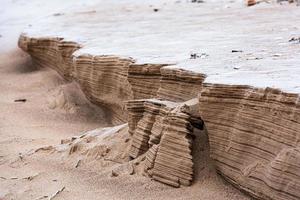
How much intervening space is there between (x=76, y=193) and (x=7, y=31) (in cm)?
636

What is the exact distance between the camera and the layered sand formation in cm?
253

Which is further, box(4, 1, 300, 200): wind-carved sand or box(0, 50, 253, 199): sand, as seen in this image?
box(0, 50, 253, 199): sand

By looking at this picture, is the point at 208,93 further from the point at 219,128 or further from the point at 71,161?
the point at 71,161

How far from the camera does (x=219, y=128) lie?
Result: 2.92 metres

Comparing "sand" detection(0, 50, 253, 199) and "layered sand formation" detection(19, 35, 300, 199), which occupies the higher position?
"layered sand formation" detection(19, 35, 300, 199)

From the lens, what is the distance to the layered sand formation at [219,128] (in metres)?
2.53

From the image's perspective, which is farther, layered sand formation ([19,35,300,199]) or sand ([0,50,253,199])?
sand ([0,50,253,199])

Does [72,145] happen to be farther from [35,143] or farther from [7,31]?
[7,31]

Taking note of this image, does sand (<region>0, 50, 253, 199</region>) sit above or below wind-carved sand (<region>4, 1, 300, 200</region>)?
below

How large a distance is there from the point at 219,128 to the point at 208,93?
168 mm

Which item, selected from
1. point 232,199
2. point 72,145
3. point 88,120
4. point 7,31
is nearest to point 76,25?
point 88,120

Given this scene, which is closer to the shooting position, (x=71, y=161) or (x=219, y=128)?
(x=219, y=128)

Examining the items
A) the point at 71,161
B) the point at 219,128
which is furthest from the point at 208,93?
the point at 71,161

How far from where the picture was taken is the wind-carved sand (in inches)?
102
